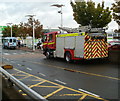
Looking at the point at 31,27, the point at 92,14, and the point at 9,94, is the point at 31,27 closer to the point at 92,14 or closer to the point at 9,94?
the point at 92,14

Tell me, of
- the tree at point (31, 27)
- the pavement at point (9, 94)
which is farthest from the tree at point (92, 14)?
the tree at point (31, 27)

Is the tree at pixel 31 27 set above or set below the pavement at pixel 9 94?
above

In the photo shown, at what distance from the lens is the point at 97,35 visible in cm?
1287

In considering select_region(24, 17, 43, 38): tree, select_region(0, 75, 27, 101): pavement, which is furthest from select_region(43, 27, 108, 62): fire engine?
select_region(24, 17, 43, 38): tree

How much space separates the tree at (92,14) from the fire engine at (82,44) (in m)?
6.12

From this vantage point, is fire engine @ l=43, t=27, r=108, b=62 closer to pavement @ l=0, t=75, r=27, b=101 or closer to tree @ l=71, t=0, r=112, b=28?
tree @ l=71, t=0, r=112, b=28

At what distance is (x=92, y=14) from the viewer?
20.4 m

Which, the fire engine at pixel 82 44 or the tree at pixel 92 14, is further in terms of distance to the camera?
the tree at pixel 92 14

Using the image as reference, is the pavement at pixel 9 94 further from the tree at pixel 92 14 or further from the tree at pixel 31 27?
the tree at pixel 31 27

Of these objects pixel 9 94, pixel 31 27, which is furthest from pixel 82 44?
pixel 31 27

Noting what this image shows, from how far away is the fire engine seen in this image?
12.4 metres

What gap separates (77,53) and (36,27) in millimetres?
30048

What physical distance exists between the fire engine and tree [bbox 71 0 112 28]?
612cm

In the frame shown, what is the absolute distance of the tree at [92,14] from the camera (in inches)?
800
